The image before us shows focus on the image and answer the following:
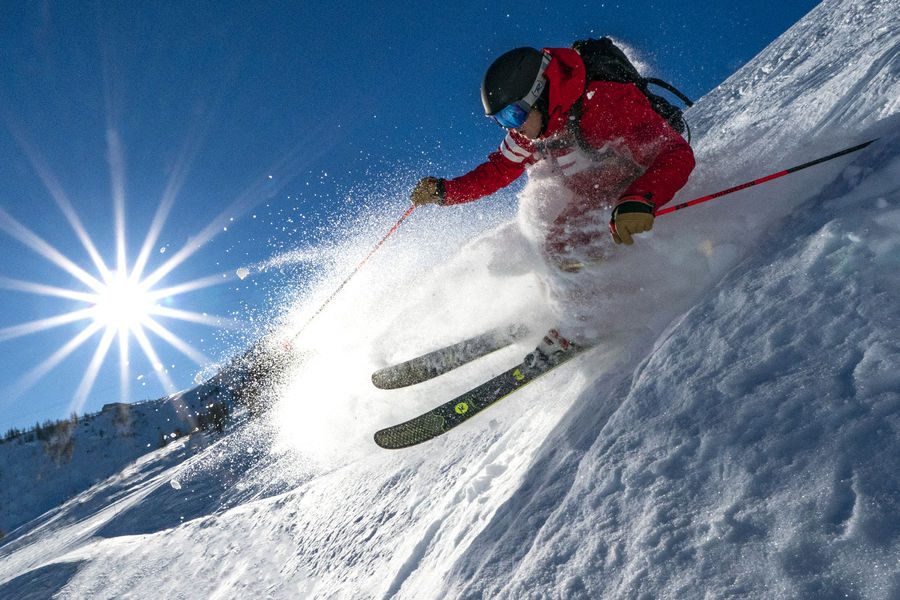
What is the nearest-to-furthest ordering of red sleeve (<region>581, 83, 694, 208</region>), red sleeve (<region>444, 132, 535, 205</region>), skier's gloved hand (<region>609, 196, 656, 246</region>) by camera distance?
skier's gloved hand (<region>609, 196, 656, 246</region>), red sleeve (<region>581, 83, 694, 208</region>), red sleeve (<region>444, 132, 535, 205</region>)

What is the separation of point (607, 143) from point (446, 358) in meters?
2.40

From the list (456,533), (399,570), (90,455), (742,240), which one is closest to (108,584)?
(399,570)

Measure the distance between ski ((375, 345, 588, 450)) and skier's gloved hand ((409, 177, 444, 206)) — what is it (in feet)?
6.01

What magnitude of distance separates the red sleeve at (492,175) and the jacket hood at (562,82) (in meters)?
0.92

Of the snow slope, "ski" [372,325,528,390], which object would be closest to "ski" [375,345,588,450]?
the snow slope

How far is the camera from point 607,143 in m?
3.04

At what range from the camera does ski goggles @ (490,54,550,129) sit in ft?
10.0

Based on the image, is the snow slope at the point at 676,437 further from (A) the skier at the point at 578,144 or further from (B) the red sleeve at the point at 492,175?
(B) the red sleeve at the point at 492,175

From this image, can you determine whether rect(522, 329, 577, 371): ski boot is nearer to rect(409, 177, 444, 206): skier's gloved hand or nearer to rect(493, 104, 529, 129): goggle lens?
rect(493, 104, 529, 129): goggle lens

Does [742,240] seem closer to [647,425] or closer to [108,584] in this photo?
[647,425]

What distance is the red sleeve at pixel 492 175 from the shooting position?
163 inches

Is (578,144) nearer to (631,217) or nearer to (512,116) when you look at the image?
(512,116)

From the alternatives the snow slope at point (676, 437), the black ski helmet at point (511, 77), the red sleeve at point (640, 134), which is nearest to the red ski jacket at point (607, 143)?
the red sleeve at point (640, 134)

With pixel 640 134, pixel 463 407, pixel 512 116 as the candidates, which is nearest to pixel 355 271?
pixel 463 407
